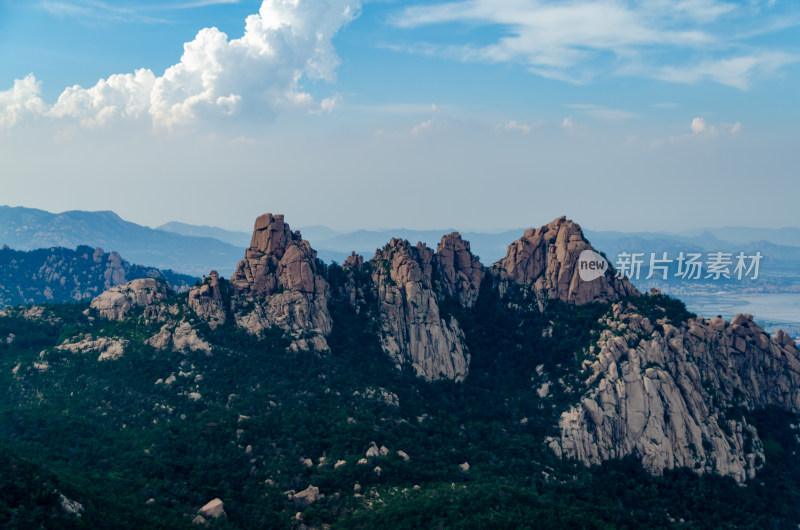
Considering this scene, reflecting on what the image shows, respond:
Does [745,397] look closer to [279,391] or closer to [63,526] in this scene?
[279,391]

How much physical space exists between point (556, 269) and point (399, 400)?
4205cm

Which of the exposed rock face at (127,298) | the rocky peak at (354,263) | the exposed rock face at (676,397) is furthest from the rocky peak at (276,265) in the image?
the exposed rock face at (676,397)

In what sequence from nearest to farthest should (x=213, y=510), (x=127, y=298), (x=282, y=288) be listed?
(x=213, y=510), (x=282, y=288), (x=127, y=298)

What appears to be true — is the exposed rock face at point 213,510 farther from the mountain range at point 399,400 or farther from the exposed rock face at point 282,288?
the exposed rock face at point 282,288

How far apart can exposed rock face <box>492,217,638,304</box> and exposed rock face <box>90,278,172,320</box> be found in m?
65.1

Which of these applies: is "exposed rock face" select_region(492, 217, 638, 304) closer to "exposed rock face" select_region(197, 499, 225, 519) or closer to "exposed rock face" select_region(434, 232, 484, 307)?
"exposed rock face" select_region(434, 232, 484, 307)

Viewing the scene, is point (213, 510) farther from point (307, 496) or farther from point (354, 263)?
point (354, 263)

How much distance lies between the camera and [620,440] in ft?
292

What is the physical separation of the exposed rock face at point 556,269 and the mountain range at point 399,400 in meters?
0.40

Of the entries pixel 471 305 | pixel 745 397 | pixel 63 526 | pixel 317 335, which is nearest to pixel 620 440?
pixel 745 397

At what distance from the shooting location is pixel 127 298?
108312 mm

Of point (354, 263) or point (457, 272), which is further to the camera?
point (457, 272)

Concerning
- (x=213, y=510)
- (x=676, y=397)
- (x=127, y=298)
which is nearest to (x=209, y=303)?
(x=127, y=298)

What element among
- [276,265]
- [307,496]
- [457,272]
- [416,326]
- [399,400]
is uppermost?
[457,272]
